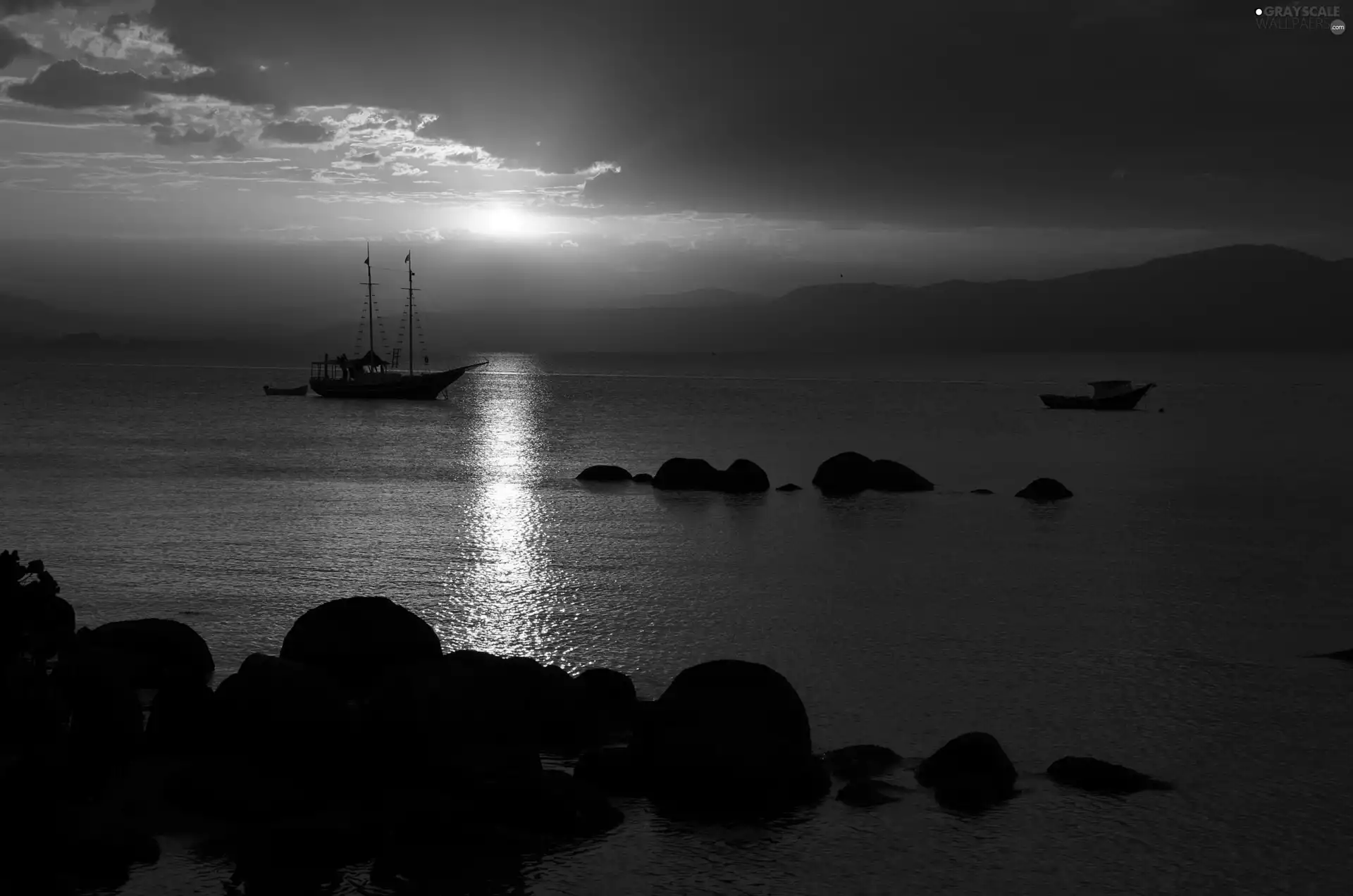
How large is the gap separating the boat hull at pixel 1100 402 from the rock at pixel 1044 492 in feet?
220

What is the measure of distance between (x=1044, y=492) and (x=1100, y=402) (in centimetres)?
7032

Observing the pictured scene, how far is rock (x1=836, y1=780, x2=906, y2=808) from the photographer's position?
13453 millimetres

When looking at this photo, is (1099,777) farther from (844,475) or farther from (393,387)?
(393,387)

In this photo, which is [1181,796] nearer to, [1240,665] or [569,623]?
[1240,665]

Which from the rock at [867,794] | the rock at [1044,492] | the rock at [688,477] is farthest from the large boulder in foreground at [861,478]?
the rock at [867,794]

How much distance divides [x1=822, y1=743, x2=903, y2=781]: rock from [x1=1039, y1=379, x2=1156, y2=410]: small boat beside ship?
101715 mm

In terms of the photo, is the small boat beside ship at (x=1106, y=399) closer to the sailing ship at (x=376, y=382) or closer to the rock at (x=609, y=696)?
the sailing ship at (x=376, y=382)

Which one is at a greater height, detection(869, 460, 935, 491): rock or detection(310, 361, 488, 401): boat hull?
detection(310, 361, 488, 401): boat hull

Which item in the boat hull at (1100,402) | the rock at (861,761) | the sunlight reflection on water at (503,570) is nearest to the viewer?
the rock at (861,761)

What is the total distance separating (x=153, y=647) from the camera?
17719 mm

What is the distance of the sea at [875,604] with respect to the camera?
12438 millimetres

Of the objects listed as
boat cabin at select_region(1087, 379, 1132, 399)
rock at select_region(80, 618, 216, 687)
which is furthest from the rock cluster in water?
boat cabin at select_region(1087, 379, 1132, 399)

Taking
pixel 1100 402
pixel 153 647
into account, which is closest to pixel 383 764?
pixel 153 647

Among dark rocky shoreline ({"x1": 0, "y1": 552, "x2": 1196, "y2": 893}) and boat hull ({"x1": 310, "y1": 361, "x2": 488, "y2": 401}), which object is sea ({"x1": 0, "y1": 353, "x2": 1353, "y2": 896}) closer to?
dark rocky shoreline ({"x1": 0, "y1": 552, "x2": 1196, "y2": 893})
